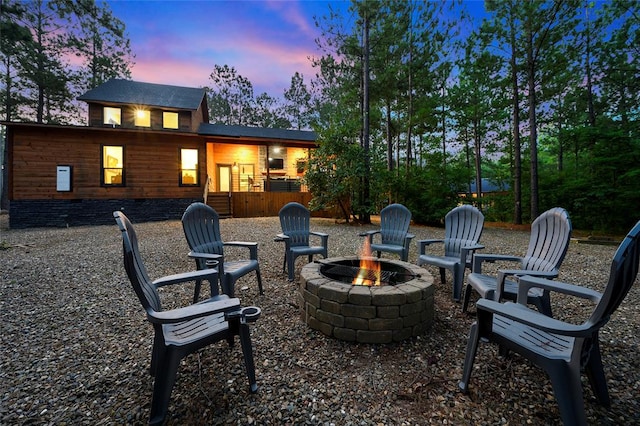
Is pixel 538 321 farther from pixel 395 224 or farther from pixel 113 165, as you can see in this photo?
pixel 113 165

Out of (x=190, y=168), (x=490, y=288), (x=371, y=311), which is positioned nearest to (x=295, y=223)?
(x=371, y=311)

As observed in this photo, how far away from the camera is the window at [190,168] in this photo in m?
12.1

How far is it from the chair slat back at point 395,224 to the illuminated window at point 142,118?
1329cm

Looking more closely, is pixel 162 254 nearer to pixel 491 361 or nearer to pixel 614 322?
pixel 491 361

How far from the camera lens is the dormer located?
1227cm

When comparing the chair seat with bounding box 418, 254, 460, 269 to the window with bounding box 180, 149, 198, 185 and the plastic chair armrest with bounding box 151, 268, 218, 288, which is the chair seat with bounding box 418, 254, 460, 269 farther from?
the window with bounding box 180, 149, 198, 185

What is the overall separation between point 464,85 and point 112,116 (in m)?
17.4

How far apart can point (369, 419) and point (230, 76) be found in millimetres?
31972

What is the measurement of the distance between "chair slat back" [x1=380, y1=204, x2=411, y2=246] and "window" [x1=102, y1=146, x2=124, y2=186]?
37.8ft

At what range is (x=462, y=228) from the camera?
12.1 ft

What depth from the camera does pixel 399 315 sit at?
218 cm

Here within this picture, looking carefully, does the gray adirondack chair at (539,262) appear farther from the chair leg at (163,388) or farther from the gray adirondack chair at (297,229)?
the chair leg at (163,388)

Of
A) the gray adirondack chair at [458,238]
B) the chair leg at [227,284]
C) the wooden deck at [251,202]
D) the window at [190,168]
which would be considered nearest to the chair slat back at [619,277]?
the gray adirondack chair at [458,238]

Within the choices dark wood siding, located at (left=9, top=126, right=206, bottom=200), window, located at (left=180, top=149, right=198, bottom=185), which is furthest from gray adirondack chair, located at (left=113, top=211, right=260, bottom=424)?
window, located at (left=180, top=149, right=198, bottom=185)
